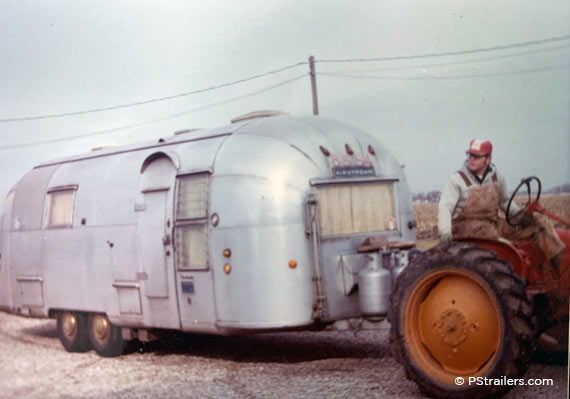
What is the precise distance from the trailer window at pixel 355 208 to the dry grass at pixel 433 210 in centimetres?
62

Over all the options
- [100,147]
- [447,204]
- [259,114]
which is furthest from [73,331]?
[447,204]

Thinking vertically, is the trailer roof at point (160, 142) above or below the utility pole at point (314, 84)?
below

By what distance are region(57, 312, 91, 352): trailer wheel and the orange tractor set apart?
513cm

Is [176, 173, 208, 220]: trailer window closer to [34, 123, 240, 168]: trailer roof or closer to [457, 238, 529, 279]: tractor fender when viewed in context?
[34, 123, 240, 168]: trailer roof

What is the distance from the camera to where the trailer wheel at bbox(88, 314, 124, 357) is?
30.3 ft

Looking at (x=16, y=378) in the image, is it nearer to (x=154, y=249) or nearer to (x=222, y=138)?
(x=154, y=249)

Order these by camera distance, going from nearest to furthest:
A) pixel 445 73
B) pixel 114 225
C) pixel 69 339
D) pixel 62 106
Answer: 1. pixel 445 73
2. pixel 62 106
3. pixel 114 225
4. pixel 69 339

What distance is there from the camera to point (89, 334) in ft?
31.7

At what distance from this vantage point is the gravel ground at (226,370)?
22.0 ft

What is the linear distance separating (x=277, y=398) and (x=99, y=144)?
14.3 ft

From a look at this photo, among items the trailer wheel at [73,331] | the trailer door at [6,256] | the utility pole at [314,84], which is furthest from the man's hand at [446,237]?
the trailer door at [6,256]

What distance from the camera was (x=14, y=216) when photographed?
418 inches

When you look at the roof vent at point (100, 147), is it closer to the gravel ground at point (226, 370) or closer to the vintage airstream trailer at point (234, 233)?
the vintage airstream trailer at point (234, 233)

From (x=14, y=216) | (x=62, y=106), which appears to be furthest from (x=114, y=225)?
(x=14, y=216)
